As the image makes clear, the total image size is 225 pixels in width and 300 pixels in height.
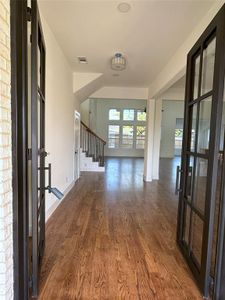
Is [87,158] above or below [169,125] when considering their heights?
below

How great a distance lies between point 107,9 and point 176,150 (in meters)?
12.7

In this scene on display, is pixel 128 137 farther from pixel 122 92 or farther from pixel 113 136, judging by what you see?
pixel 122 92

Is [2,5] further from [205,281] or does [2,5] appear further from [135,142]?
[135,142]

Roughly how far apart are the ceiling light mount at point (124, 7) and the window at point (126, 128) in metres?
11.0

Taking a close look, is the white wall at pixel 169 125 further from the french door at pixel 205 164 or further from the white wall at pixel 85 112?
the french door at pixel 205 164

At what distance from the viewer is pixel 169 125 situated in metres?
13.5

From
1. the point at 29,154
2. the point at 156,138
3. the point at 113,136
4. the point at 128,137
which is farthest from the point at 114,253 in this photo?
the point at 128,137

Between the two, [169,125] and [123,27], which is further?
[169,125]

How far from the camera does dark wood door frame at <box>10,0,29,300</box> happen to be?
1366 millimetres

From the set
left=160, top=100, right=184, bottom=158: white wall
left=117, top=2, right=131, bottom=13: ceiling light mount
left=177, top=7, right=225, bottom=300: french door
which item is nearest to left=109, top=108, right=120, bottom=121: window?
left=160, top=100, right=184, bottom=158: white wall

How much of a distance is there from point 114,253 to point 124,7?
9.73 feet

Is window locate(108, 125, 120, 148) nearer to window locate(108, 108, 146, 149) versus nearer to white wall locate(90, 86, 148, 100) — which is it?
window locate(108, 108, 146, 149)

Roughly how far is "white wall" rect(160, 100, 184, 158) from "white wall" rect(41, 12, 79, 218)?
9873 millimetres

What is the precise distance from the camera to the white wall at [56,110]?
316 cm
